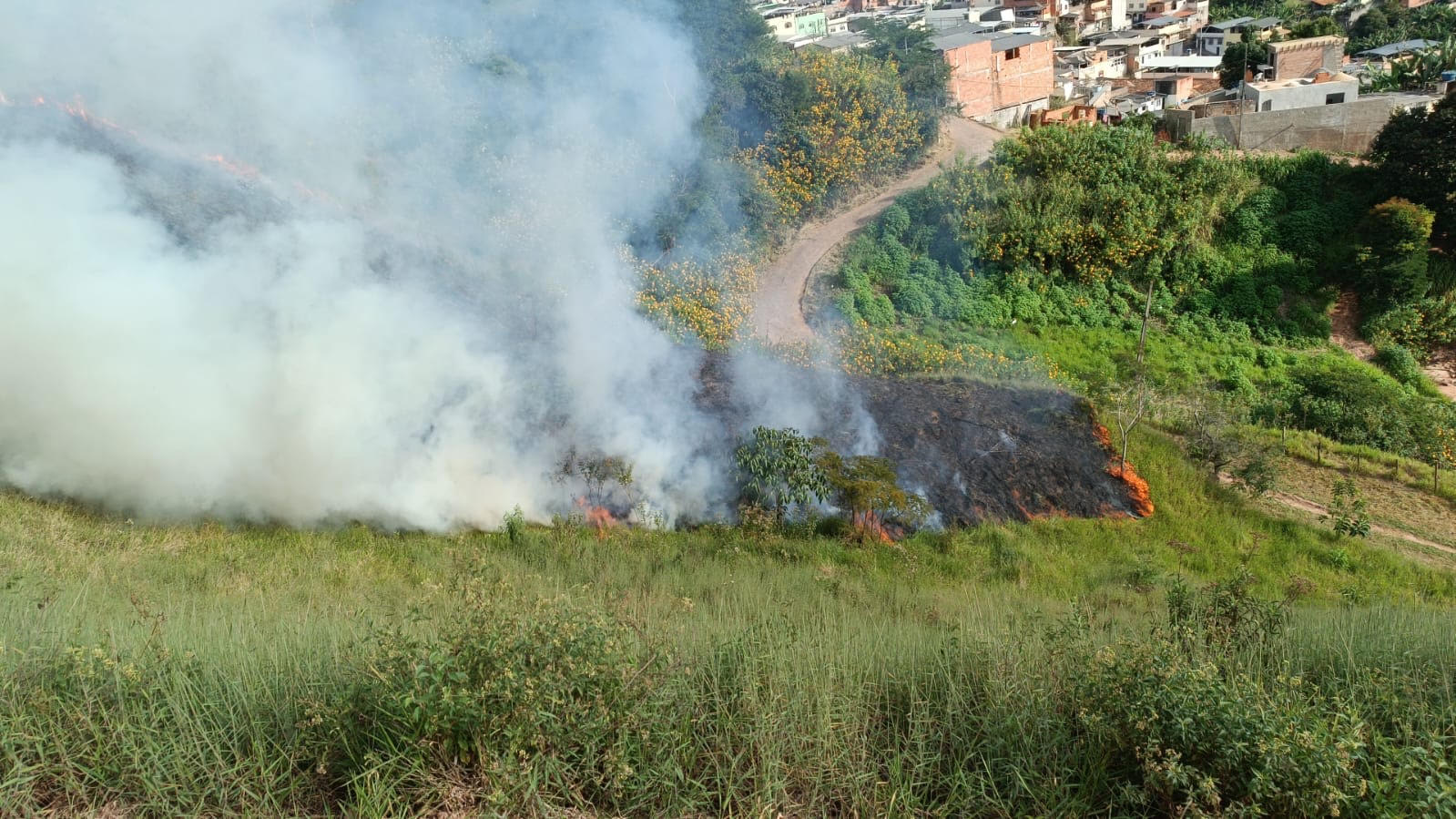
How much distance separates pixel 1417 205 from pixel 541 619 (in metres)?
20.0

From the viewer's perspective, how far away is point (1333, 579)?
8438 millimetres

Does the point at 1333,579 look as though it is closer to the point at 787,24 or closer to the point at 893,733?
the point at 893,733

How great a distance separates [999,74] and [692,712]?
23.8m

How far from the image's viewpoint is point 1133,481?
379 inches

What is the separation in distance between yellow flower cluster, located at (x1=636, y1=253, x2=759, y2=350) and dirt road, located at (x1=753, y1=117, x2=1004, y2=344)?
1.13 ft

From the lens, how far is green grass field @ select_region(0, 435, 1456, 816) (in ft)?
10.5

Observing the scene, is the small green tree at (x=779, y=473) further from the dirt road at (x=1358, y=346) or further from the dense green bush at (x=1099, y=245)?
the dirt road at (x=1358, y=346)

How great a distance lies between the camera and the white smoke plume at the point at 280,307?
7.37m

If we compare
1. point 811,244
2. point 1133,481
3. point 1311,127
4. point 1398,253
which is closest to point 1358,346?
point 1398,253

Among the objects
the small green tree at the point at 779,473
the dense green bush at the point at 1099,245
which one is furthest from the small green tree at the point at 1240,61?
the small green tree at the point at 779,473

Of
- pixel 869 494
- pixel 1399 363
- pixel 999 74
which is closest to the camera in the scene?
pixel 869 494

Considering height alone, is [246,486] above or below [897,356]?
above

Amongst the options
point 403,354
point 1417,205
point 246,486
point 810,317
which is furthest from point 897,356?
point 1417,205

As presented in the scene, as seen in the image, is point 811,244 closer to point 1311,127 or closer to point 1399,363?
point 1399,363
